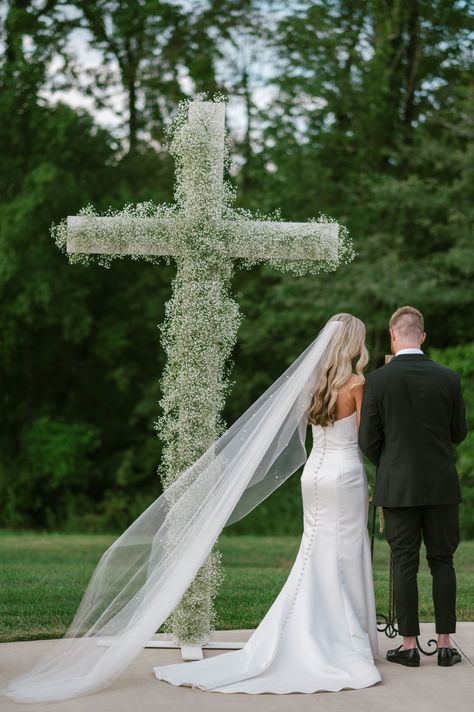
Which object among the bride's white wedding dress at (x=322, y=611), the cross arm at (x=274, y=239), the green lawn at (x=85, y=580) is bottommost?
the green lawn at (x=85, y=580)

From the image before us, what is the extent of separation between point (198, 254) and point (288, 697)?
8.39 ft

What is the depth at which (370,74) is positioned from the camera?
18766mm

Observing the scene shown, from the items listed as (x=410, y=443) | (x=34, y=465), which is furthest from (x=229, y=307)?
(x=34, y=465)

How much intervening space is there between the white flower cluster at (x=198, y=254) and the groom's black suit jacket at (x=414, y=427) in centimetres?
99

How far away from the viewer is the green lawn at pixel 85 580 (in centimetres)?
689

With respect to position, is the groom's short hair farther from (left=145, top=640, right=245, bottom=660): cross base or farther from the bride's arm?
(left=145, top=640, right=245, bottom=660): cross base

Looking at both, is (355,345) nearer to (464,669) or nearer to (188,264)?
(188,264)

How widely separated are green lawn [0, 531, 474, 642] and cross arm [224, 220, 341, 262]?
2467 millimetres

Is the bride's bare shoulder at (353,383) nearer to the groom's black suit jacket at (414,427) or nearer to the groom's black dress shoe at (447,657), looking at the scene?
the groom's black suit jacket at (414,427)

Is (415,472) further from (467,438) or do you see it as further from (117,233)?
(467,438)

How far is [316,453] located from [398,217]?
43.0 ft

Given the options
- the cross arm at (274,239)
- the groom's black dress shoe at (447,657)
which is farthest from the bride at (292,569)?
the cross arm at (274,239)

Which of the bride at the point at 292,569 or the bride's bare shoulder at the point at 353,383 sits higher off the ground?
the bride's bare shoulder at the point at 353,383

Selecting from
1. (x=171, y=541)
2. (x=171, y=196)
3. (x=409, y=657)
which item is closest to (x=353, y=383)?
(x=171, y=541)
